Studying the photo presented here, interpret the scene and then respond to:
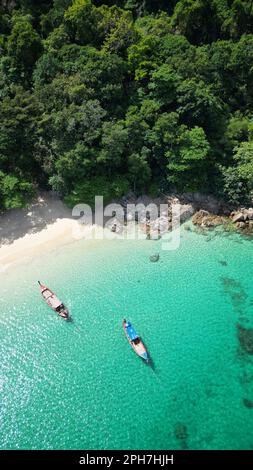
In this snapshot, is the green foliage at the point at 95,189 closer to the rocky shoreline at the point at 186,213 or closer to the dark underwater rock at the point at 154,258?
the rocky shoreline at the point at 186,213

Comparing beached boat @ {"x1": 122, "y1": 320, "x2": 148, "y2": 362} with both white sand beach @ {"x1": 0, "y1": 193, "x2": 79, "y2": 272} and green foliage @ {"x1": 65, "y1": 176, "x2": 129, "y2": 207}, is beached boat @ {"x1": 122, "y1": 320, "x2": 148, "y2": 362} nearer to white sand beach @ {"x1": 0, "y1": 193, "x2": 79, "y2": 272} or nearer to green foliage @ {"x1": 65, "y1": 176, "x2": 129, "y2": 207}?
white sand beach @ {"x1": 0, "y1": 193, "x2": 79, "y2": 272}

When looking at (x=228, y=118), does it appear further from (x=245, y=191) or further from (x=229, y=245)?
(x=229, y=245)

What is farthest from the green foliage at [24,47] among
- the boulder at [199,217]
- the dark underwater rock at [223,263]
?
the dark underwater rock at [223,263]

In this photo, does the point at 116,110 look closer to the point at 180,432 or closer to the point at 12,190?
the point at 12,190

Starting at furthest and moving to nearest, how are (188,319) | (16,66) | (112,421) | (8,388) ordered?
(16,66) → (188,319) → (8,388) → (112,421)

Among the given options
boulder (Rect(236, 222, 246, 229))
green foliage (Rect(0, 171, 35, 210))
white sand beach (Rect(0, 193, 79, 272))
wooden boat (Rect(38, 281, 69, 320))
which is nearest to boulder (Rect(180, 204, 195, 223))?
boulder (Rect(236, 222, 246, 229))

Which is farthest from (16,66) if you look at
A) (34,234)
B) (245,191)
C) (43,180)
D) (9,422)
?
(9,422)
